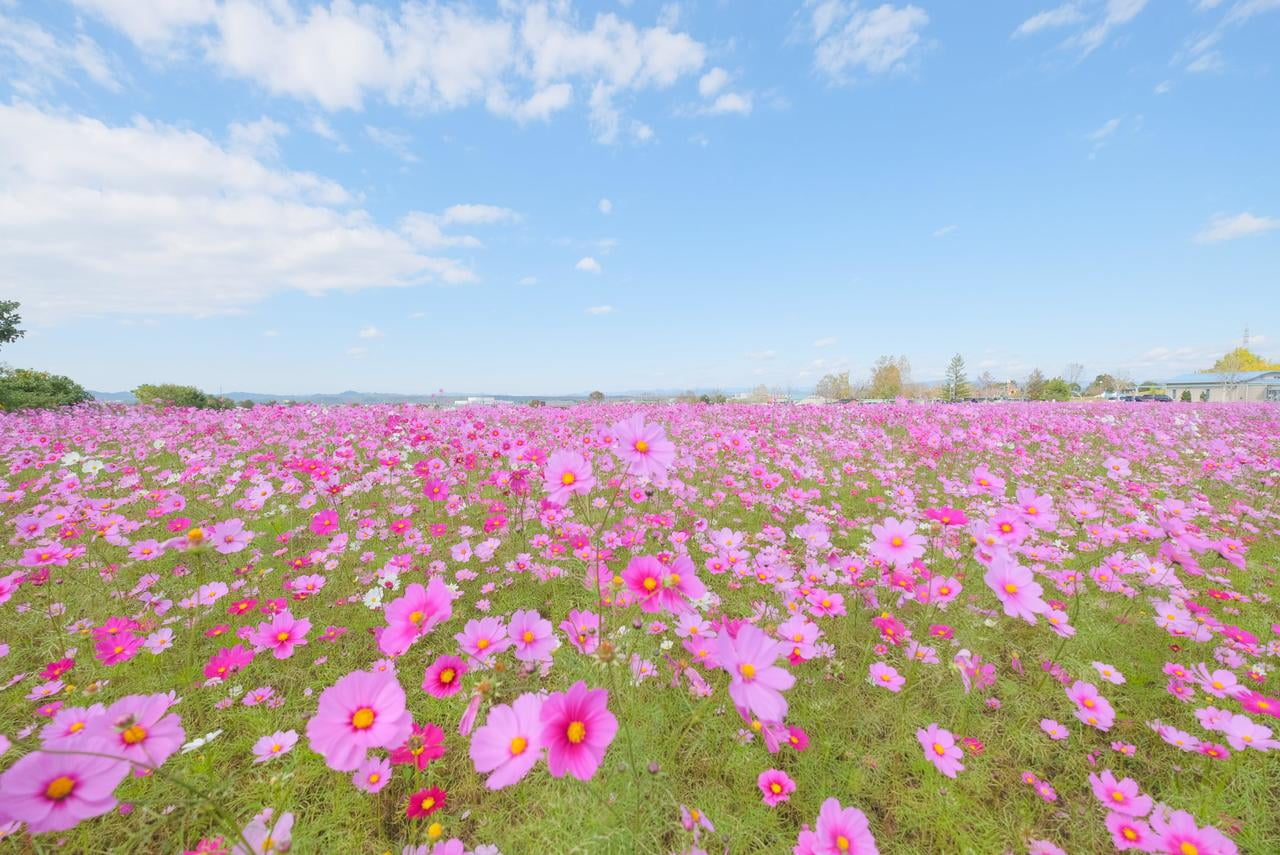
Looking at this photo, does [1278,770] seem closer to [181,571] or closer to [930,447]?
[930,447]

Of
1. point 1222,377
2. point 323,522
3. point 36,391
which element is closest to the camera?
point 323,522

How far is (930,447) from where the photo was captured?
19.6 ft

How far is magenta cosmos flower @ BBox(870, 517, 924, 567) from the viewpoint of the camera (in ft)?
5.65

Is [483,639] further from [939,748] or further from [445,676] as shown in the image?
[939,748]

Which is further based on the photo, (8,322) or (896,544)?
(8,322)

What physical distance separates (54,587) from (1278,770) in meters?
5.78

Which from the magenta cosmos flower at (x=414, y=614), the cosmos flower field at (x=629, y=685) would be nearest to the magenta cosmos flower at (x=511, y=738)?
the cosmos flower field at (x=629, y=685)

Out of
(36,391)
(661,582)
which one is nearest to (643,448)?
(661,582)

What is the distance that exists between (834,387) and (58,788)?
68005 millimetres

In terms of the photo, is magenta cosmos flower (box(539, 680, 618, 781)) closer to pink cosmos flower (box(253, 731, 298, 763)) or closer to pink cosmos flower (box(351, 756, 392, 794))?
pink cosmos flower (box(351, 756, 392, 794))

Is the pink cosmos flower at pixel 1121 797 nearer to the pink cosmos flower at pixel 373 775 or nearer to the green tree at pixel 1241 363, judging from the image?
the pink cosmos flower at pixel 373 775

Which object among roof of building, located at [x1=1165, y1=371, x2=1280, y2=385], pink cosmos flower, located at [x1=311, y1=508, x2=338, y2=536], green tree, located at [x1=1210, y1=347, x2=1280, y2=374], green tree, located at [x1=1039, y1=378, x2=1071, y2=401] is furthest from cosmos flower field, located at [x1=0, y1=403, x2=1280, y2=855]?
green tree, located at [x1=1210, y1=347, x2=1280, y2=374]

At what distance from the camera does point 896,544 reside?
181cm

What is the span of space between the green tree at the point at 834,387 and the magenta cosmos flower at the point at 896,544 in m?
62.6
